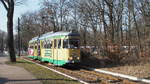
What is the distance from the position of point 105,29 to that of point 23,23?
5456cm

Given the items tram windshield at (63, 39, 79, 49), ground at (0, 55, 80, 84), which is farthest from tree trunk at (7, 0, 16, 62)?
ground at (0, 55, 80, 84)

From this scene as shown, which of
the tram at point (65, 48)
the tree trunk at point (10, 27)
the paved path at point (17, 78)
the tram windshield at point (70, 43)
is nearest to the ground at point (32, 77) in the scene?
the paved path at point (17, 78)

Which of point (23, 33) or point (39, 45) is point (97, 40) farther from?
point (23, 33)

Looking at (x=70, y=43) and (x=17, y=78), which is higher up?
(x=70, y=43)

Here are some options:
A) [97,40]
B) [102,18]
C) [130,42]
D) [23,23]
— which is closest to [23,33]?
[23,23]

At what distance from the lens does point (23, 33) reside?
86.5 metres

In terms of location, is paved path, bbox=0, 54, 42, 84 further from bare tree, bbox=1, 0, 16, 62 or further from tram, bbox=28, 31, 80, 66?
bare tree, bbox=1, 0, 16, 62

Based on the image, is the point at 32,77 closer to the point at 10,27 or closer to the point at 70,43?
the point at 70,43

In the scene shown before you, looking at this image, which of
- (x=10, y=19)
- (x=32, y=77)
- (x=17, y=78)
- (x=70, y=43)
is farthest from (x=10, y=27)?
(x=17, y=78)

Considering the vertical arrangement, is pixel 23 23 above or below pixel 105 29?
above

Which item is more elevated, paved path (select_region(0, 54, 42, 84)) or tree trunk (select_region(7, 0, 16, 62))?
tree trunk (select_region(7, 0, 16, 62))

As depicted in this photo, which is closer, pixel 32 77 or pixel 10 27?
pixel 32 77

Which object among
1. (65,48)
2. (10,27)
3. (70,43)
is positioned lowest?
(65,48)

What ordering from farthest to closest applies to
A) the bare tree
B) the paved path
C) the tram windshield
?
the bare tree < the tram windshield < the paved path
